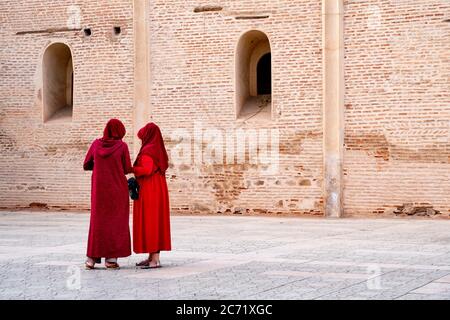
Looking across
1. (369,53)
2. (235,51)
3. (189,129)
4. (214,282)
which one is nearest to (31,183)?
(189,129)

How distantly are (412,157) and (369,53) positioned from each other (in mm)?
2417

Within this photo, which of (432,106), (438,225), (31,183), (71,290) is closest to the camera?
(71,290)

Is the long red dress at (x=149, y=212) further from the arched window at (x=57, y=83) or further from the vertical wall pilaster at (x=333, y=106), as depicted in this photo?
the arched window at (x=57, y=83)

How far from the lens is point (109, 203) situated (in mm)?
9836

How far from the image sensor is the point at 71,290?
26.1 feet

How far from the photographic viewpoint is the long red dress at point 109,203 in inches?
385

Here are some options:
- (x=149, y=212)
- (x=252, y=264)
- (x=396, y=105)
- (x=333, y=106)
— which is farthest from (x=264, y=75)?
(x=149, y=212)

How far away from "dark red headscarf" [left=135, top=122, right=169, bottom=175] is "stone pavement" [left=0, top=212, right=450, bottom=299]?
1.24m

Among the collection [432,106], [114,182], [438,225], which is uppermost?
[432,106]

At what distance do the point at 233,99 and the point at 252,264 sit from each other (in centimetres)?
983

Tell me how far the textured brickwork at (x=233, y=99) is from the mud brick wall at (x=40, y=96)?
0.10 feet

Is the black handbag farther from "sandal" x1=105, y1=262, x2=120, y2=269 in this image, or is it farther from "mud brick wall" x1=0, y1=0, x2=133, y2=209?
"mud brick wall" x1=0, y1=0, x2=133, y2=209

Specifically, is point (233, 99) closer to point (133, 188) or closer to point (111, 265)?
point (133, 188)

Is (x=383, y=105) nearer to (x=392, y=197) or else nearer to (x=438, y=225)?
(x=392, y=197)
